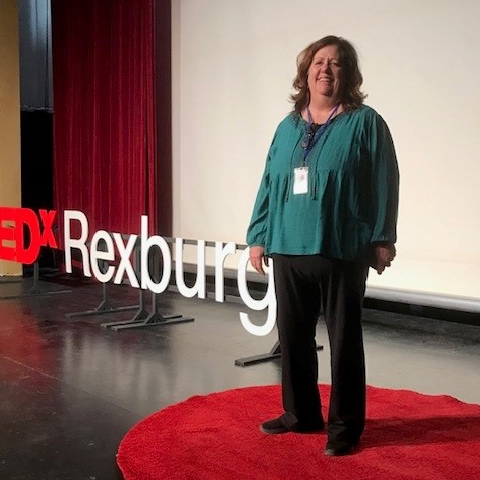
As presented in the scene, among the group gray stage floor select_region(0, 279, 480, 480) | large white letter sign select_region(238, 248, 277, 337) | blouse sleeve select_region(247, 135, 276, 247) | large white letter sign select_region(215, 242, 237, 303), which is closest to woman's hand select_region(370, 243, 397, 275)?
blouse sleeve select_region(247, 135, 276, 247)

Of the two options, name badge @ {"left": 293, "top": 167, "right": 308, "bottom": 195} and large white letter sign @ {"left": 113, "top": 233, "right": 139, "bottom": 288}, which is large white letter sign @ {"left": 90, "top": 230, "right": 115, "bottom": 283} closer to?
large white letter sign @ {"left": 113, "top": 233, "right": 139, "bottom": 288}

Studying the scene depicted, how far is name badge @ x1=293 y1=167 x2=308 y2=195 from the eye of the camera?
2158mm

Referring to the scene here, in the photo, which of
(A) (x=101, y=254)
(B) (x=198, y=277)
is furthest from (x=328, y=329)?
(A) (x=101, y=254)

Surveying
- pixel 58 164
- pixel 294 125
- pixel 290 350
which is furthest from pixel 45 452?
pixel 58 164

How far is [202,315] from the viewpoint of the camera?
4.98 meters

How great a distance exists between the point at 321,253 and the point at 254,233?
358 millimetres

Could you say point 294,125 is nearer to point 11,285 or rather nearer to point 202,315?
point 202,315

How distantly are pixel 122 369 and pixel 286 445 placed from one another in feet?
4.58

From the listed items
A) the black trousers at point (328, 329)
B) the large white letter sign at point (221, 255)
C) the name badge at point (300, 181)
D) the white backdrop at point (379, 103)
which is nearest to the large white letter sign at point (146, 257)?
the large white letter sign at point (221, 255)

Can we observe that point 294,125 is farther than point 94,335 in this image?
No

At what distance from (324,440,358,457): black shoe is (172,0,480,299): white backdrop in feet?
7.89

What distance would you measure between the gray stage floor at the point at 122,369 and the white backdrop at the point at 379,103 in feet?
2.04

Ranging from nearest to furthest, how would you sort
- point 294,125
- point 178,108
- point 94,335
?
point 294,125 → point 94,335 → point 178,108

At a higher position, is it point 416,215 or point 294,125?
point 294,125
